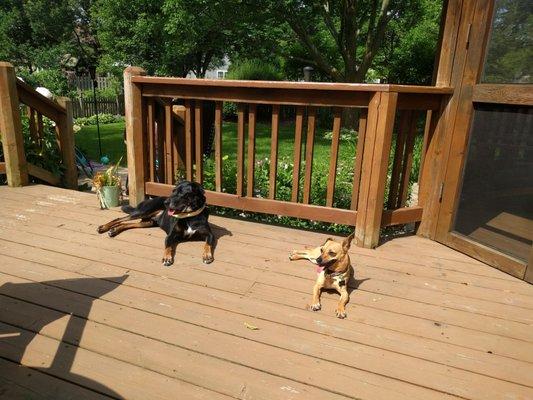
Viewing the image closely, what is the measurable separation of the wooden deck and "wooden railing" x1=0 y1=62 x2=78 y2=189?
166 cm

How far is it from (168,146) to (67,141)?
194 cm

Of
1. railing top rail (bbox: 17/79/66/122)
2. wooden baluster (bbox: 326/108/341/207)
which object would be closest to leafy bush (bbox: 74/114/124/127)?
railing top rail (bbox: 17/79/66/122)

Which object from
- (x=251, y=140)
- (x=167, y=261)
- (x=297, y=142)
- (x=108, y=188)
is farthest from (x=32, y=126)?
(x=297, y=142)

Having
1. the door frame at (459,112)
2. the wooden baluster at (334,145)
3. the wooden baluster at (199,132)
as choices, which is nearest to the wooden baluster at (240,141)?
the wooden baluster at (199,132)

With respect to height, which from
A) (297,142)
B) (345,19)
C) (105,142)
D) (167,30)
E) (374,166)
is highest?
(345,19)

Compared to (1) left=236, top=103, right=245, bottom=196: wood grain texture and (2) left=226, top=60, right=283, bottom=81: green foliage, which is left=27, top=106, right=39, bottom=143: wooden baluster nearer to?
(1) left=236, top=103, right=245, bottom=196: wood grain texture

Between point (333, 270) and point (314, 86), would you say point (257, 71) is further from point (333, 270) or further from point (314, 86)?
point (333, 270)

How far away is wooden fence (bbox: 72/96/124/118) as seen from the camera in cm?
1733

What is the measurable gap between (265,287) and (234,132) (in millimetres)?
12340

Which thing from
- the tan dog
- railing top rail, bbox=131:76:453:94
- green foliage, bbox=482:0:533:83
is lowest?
the tan dog

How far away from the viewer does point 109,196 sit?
3992 millimetres

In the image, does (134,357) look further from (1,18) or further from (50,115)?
(1,18)

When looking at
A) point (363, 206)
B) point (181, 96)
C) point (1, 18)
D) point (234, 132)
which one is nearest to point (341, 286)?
point (363, 206)

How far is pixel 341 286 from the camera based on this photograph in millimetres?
2410
